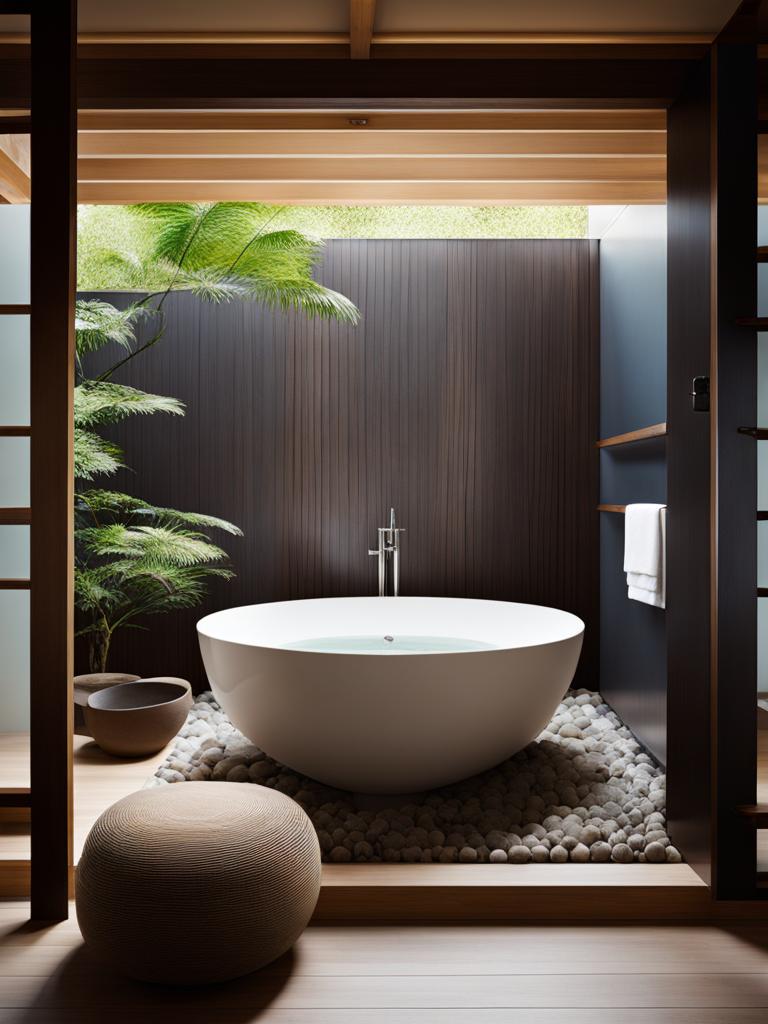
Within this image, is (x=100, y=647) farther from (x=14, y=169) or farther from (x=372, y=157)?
(x=372, y=157)

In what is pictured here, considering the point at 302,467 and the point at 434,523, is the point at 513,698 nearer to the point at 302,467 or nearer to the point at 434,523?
the point at 434,523

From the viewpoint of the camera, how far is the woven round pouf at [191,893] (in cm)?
166

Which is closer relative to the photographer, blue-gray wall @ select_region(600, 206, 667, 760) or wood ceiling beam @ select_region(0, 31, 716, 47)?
wood ceiling beam @ select_region(0, 31, 716, 47)

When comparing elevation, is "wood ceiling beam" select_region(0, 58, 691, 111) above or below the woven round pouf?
above

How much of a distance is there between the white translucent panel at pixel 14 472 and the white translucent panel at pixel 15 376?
0.08 metres

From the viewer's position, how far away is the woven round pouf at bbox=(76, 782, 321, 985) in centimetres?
166

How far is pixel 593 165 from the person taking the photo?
3.10 metres

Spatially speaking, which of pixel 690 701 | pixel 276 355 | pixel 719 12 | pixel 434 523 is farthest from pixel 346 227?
pixel 690 701

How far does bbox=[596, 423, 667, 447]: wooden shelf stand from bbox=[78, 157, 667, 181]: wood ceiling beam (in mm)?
1037

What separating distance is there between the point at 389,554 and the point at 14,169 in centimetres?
246

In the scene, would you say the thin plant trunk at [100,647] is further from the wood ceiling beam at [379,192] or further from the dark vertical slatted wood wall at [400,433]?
the wood ceiling beam at [379,192]

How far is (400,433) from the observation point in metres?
4.17

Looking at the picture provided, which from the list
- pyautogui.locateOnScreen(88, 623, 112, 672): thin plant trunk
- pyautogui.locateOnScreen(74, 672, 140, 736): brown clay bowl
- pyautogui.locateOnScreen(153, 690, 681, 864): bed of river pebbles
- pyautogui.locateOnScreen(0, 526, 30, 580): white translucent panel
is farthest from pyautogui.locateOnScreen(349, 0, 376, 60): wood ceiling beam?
Answer: pyautogui.locateOnScreen(74, 672, 140, 736): brown clay bowl

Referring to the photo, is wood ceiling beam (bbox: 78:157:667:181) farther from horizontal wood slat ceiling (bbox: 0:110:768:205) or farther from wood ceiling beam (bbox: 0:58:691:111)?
wood ceiling beam (bbox: 0:58:691:111)
